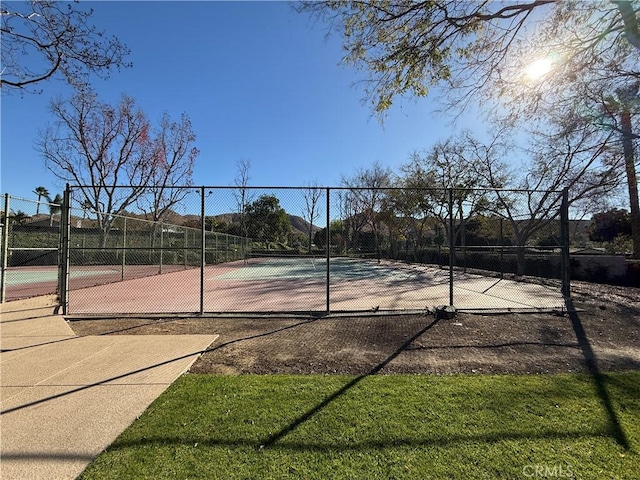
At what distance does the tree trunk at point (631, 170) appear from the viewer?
1100 centimetres

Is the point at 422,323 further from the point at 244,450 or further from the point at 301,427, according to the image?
the point at 244,450

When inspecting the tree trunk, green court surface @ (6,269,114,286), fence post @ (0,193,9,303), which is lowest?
green court surface @ (6,269,114,286)

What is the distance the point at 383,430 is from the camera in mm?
2680

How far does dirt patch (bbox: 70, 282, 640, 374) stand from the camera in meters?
4.20

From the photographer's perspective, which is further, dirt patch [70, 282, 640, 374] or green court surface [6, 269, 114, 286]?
green court surface [6, 269, 114, 286]

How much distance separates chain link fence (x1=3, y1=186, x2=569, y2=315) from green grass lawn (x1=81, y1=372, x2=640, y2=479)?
3187 millimetres

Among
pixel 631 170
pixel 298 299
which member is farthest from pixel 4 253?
pixel 631 170

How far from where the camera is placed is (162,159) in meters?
23.8

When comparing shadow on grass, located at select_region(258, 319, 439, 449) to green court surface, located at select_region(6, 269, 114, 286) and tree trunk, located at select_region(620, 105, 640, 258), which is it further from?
green court surface, located at select_region(6, 269, 114, 286)
